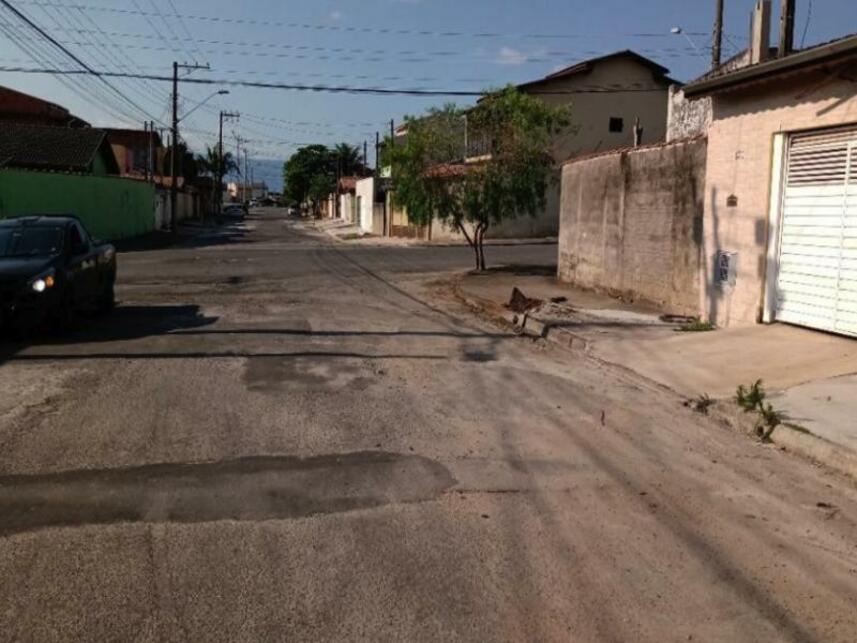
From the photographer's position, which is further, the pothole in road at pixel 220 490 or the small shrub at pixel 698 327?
the small shrub at pixel 698 327

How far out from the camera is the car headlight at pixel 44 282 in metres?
11.3

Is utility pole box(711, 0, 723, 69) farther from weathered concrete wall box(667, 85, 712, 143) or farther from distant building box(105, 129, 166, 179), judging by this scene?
distant building box(105, 129, 166, 179)

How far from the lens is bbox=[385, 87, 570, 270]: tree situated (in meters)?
23.0

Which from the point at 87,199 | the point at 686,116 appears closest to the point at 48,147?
the point at 87,199

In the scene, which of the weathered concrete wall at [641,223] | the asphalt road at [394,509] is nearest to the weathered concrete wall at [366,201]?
the weathered concrete wall at [641,223]

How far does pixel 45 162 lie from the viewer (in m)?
43.9

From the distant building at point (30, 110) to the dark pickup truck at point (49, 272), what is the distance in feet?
174

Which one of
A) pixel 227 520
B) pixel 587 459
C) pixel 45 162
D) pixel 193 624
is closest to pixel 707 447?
pixel 587 459

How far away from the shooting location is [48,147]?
44812 mm

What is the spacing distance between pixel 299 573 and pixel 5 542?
1663 mm

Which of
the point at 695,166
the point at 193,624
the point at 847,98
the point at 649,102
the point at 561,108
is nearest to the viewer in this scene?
the point at 193,624

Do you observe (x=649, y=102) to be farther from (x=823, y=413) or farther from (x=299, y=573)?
(x=299, y=573)

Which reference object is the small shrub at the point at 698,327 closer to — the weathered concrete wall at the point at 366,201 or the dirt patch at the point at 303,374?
the dirt patch at the point at 303,374

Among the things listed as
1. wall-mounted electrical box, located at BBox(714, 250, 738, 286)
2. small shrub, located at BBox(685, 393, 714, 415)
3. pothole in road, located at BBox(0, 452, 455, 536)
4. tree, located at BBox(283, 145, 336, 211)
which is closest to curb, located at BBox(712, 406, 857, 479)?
small shrub, located at BBox(685, 393, 714, 415)
